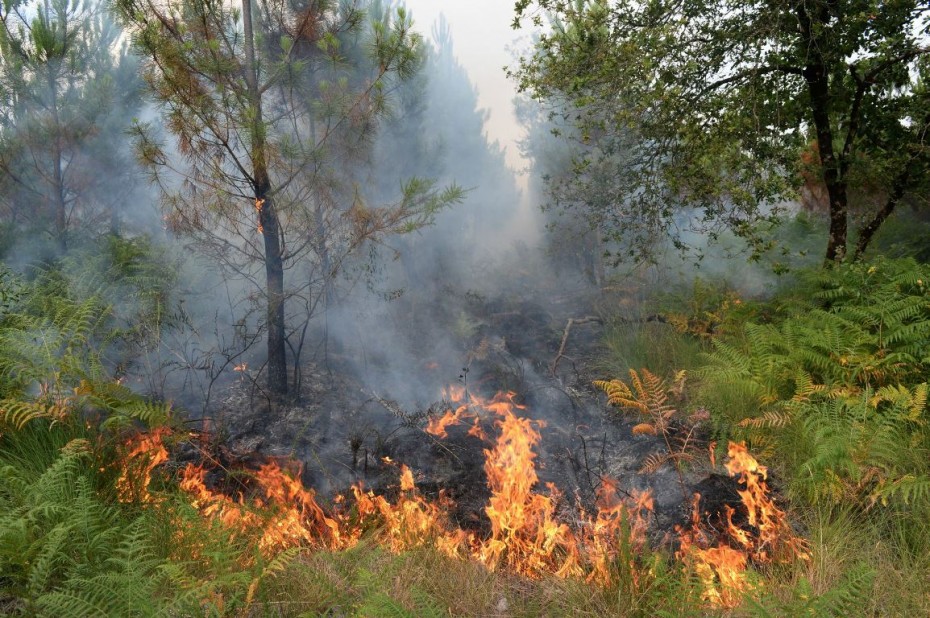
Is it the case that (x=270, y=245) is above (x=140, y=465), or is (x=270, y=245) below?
above

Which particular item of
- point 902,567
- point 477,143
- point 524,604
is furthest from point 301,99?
point 477,143

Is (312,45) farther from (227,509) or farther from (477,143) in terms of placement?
(477,143)

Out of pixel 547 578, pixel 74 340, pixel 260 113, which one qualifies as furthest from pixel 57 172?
pixel 547 578

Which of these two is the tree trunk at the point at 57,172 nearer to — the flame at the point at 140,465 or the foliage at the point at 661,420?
the flame at the point at 140,465

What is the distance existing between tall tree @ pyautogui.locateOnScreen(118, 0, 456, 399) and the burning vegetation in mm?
1857

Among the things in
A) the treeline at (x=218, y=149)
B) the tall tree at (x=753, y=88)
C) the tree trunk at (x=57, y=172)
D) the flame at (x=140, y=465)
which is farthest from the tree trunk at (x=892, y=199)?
the tree trunk at (x=57, y=172)

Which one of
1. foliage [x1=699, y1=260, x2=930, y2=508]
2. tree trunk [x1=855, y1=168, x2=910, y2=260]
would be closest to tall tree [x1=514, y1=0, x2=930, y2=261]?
tree trunk [x1=855, y1=168, x2=910, y2=260]

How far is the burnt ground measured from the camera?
4.14 metres

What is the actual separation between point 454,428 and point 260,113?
344 cm

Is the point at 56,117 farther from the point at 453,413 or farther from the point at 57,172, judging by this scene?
the point at 453,413

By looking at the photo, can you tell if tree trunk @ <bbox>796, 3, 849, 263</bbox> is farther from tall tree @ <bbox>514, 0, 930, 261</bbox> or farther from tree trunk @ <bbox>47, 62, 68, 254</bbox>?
tree trunk @ <bbox>47, 62, 68, 254</bbox>

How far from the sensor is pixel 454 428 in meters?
5.04

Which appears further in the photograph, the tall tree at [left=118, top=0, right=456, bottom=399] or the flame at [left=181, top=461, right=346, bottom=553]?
the tall tree at [left=118, top=0, right=456, bottom=399]

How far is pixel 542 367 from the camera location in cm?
661
